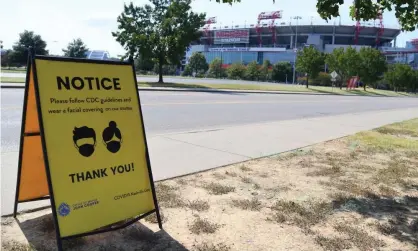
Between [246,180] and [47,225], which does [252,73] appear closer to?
[246,180]

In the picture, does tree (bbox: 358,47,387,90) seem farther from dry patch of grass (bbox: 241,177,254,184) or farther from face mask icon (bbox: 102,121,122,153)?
face mask icon (bbox: 102,121,122,153)

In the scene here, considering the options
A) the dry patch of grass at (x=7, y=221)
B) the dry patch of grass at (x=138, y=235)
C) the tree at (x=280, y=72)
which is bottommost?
the tree at (x=280, y=72)

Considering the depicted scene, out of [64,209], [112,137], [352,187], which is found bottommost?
[352,187]

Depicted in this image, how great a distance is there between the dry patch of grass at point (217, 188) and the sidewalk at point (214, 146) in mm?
655

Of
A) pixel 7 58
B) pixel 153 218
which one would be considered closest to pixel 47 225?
pixel 153 218

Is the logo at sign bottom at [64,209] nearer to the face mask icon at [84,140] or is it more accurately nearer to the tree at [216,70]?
the face mask icon at [84,140]

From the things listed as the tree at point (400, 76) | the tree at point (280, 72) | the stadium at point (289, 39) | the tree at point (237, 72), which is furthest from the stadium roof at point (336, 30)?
the tree at point (400, 76)

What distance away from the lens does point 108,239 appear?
11.2ft

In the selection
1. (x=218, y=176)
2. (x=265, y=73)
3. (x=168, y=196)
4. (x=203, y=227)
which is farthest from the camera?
(x=265, y=73)

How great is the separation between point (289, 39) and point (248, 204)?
142379mm

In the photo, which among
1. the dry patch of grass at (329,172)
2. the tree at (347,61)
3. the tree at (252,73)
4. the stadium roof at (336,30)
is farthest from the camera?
the stadium roof at (336,30)

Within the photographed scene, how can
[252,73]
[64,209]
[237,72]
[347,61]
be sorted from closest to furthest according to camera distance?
[64,209]
[347,61]
[252,73]
[237,72]

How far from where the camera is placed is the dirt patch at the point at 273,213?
3.43m

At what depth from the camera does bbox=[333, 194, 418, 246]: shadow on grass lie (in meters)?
3.82
